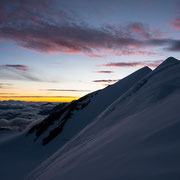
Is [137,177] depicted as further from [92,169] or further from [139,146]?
[92,169]

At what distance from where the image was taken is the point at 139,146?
4781 mm

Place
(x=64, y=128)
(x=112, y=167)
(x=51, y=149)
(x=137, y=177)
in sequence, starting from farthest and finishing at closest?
(x=64, y=128)
(x=51, y=149)
(x=112, y=167)
(x=137, y=177)

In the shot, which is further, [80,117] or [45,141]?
[80,117]

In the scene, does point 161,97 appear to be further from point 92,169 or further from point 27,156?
point 27,156

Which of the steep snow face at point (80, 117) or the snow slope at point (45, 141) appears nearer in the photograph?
the snow slope at point (45, 141)

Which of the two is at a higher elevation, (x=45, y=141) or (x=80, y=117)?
(x=80, y=117)

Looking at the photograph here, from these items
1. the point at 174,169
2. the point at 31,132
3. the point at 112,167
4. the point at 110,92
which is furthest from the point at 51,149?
the point at 174,169

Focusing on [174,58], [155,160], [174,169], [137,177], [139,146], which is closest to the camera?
[174,169]

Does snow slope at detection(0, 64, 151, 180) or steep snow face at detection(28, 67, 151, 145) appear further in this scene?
steep snow face at detection(28, 67, 151, 145)

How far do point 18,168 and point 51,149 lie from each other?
6.37 meters

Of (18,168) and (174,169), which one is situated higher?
(174,169)

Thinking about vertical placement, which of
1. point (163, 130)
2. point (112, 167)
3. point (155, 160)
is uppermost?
point (163, 130)

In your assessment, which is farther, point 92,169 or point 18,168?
point 18,168

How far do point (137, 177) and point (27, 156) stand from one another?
30460 millimetres
